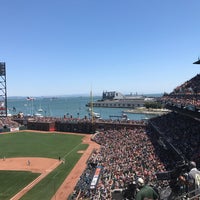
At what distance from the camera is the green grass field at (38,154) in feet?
90.8

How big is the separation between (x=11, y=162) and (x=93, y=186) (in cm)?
1632

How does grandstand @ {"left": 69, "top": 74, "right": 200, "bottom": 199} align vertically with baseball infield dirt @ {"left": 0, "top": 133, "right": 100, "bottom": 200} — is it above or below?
above

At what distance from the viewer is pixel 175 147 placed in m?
28.6

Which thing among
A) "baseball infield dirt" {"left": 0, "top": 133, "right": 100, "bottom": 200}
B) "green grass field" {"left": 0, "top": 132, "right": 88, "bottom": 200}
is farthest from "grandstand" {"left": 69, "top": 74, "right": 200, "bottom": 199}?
"green grass field" {"left": 0, "top": 132, "right": 88, "bottom": 200}

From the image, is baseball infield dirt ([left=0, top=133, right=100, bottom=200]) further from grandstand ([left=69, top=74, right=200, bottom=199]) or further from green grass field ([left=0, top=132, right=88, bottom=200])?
grandstand ([left=69, top=74, right=200, bottom=199])

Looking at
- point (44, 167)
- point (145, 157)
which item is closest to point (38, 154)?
point (44, 167)

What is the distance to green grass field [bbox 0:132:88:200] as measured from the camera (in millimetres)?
27661

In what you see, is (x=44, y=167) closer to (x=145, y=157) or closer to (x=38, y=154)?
(x=38, y=154)

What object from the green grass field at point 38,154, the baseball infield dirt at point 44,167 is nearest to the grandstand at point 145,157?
the baseball infield dirt at point 44,167

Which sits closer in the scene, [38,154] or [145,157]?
[145,157]

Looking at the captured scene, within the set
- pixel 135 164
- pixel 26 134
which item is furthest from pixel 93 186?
pixel 26 134

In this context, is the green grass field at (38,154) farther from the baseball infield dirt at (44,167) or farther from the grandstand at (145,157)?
the grandstand at (145,157)

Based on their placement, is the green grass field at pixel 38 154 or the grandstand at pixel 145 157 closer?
the grandstand at pixel 145 157

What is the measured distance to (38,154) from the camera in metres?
42.3
